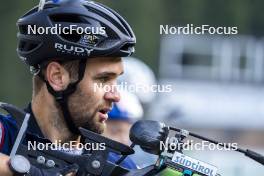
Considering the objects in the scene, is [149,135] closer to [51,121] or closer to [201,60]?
[51,121]

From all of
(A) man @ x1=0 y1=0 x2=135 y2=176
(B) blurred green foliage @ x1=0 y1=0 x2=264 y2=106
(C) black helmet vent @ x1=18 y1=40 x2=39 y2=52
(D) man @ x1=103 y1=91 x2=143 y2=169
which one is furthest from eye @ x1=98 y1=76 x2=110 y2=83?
(B) blurred green foliage @ x1=0 y1=0 x2=264 y2=106

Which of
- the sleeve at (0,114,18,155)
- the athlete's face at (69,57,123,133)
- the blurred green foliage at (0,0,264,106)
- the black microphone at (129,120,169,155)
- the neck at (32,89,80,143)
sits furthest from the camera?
the blurred green foliage at (0,0,264,106)

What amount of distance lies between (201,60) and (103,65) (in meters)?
23.2

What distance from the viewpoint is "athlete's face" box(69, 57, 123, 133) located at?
4.48 meters

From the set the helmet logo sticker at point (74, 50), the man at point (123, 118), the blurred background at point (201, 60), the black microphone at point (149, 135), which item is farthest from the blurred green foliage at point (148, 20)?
the black microphone at point (149, 135)

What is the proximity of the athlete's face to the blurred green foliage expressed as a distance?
1869 cm

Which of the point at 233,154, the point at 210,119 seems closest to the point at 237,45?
the point at 210,119

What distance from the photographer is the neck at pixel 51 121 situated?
4.59 metres

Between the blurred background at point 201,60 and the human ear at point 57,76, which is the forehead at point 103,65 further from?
the blurred background at point 201,60

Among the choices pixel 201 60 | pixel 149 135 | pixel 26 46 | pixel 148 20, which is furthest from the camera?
pixel 201 60

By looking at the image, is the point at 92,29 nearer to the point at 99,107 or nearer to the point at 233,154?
the point at 99,107

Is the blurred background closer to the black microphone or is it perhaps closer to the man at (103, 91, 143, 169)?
the man at (103, 91, 143, 169)

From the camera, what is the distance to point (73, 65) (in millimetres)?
4562

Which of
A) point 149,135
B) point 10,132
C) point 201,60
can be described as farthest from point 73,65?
point 201,60
